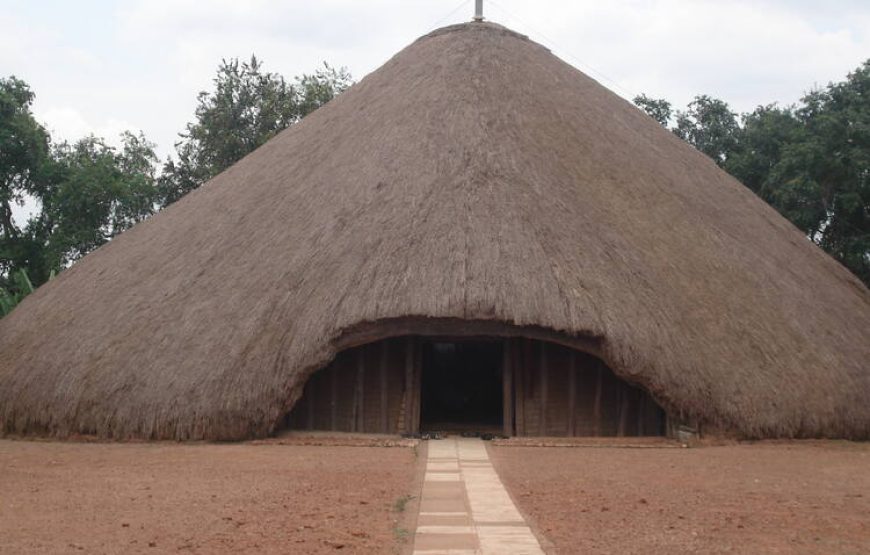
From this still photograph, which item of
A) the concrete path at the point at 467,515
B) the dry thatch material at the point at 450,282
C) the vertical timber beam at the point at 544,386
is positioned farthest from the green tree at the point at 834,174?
the concrete path at the point at 467,515

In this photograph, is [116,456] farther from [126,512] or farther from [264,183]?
[264,183]

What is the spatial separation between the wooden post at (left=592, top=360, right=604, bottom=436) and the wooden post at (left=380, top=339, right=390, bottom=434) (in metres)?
3.38

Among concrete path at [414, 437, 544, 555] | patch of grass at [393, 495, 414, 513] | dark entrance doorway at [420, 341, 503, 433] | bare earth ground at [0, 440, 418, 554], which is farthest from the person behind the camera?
dark entrance doorway at [420, 341, 503, 433]

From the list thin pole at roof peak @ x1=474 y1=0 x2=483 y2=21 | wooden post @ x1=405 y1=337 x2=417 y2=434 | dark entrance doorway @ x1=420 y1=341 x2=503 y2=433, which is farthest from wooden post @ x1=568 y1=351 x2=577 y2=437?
thin pole at roof peak @ x1=474 y1=0 x2=483 y2=21

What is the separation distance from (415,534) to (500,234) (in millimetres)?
7723

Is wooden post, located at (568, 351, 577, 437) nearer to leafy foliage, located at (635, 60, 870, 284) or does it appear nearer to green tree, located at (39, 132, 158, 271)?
leafy foliage, located at (635, 60, 870, 284)

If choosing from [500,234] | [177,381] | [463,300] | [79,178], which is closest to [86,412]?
[177,381]

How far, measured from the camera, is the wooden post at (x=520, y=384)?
14.5m

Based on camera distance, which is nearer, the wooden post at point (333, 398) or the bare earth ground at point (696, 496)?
the bare earth ground at point (696, 496)

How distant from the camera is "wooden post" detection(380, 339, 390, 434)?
14688mm

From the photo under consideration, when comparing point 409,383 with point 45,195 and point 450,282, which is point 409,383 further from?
point 45,195

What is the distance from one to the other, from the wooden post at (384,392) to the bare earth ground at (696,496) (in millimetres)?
2201

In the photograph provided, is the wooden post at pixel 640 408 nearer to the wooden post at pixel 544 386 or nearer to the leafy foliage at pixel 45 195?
the wooden post at pixel 544 386

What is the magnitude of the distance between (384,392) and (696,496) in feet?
22.2
